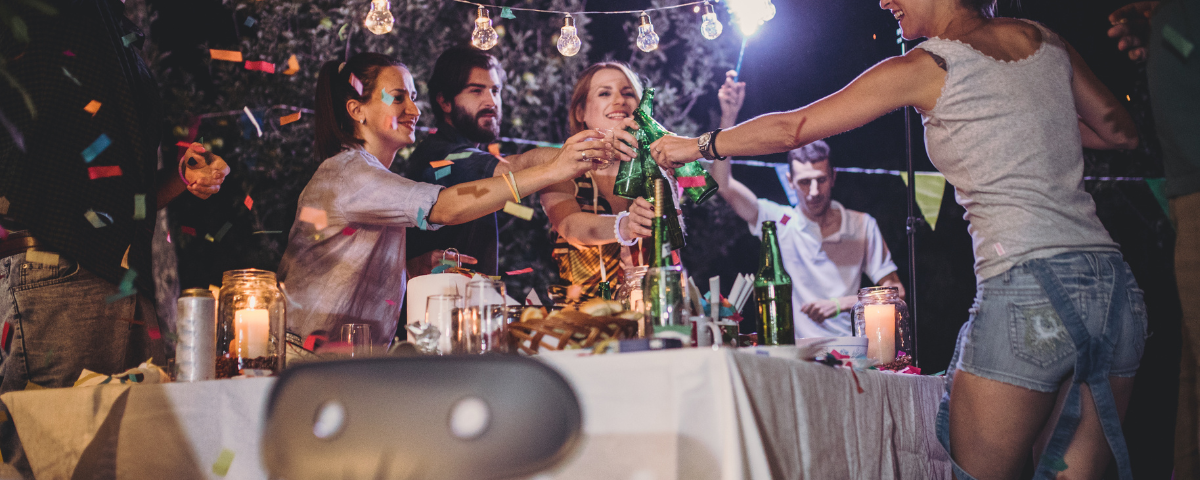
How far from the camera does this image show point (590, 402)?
1.06 meters

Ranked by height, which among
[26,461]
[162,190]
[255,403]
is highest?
[162,190]

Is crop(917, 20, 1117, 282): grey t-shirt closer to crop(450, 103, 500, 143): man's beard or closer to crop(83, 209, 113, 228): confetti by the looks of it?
crop(83, 209, 113, 228): confetti

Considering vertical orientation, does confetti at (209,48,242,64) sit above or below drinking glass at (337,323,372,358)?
above

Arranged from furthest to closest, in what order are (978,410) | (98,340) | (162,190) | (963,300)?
(963,300), (162,190), (98,340), (978,410)

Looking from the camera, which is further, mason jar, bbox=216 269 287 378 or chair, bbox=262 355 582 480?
mason jar, bbox=216 269 287 378

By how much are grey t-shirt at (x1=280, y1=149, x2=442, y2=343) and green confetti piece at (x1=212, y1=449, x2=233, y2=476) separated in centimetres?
89

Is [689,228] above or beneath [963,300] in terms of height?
above

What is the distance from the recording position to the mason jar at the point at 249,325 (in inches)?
63.7

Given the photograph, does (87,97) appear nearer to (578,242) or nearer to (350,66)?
(350,66)

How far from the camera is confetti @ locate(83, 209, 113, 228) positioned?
195 centimetres

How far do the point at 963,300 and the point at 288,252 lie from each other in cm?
470

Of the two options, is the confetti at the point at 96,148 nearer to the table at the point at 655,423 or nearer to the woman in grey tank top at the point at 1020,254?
the table at the point at 655,423

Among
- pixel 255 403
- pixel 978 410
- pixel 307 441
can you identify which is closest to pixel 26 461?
pixel 255 403

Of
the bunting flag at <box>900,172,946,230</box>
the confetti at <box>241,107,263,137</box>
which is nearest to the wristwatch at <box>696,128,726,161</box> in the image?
the bunting flag at <box>900,172,946,230</box>
